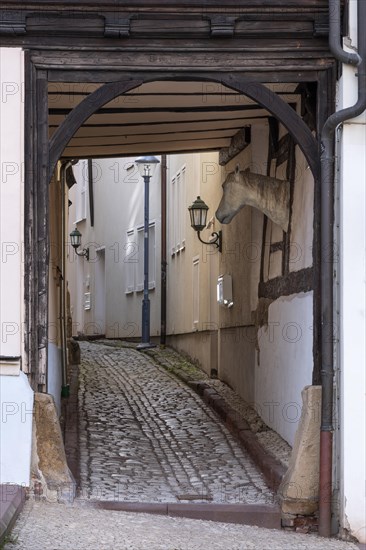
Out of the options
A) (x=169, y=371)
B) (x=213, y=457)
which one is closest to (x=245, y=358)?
(x=213, y=457)

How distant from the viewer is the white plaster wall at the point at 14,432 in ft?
29.2

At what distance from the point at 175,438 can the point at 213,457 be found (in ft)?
3.76

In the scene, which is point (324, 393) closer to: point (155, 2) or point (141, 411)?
point (155, 2)

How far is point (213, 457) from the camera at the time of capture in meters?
11.4

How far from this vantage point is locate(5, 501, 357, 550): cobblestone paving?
25.4 feet

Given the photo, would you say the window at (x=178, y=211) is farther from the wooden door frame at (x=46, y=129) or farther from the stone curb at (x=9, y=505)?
the stone curb at (x=9, y=505)

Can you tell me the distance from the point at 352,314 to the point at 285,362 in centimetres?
247

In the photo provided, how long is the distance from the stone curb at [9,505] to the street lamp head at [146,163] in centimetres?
1276

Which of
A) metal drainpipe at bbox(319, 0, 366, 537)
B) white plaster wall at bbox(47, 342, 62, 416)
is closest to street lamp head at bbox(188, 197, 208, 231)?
white plaster wall at bbox(47, 342, 62, 416)

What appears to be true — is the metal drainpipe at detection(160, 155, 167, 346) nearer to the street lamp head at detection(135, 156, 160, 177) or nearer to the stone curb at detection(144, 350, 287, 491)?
the street lamp head at detection(135, 156, 160, 177)

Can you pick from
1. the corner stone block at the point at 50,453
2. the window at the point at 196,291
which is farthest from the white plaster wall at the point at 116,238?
the corner stone block at the point at 50,453

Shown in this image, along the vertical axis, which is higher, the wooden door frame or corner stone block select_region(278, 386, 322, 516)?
the wooden door frame

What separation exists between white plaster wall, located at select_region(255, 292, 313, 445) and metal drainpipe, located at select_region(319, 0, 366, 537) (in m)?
0.92

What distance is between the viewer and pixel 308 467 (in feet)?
29.8
